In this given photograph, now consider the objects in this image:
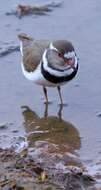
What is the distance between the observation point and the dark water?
646cm

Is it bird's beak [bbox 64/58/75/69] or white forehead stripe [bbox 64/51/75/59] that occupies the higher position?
white forehead stripe [bbox 64/51/75/59]

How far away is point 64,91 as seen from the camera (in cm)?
744

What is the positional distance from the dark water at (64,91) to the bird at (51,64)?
0.21m

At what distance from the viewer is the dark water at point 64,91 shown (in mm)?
6465

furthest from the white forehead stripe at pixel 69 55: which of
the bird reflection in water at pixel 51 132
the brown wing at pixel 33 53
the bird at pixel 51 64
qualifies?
the bird reflection in water at pixel 51 132

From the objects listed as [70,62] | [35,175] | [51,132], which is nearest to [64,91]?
[70,62]

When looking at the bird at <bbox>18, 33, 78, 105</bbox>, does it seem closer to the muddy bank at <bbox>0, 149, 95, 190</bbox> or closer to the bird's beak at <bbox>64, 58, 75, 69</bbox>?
the bird's beak at <bbox>64, 58, 75, 69</bbox>

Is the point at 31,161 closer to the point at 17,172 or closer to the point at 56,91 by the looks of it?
the point at 17,172

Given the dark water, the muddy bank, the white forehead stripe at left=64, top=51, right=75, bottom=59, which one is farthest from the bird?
the muddy bank

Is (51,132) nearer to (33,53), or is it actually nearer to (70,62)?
(70,62)

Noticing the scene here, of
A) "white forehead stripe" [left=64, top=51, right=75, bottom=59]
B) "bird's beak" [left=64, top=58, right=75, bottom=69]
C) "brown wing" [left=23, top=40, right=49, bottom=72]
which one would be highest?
"white forehead stripe" [left=64, top=51, right=75, bottom=59]

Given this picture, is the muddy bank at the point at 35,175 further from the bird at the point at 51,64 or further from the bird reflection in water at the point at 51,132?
the bird at the point at 51,64

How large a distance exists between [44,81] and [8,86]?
57cm

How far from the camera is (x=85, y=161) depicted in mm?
5930
